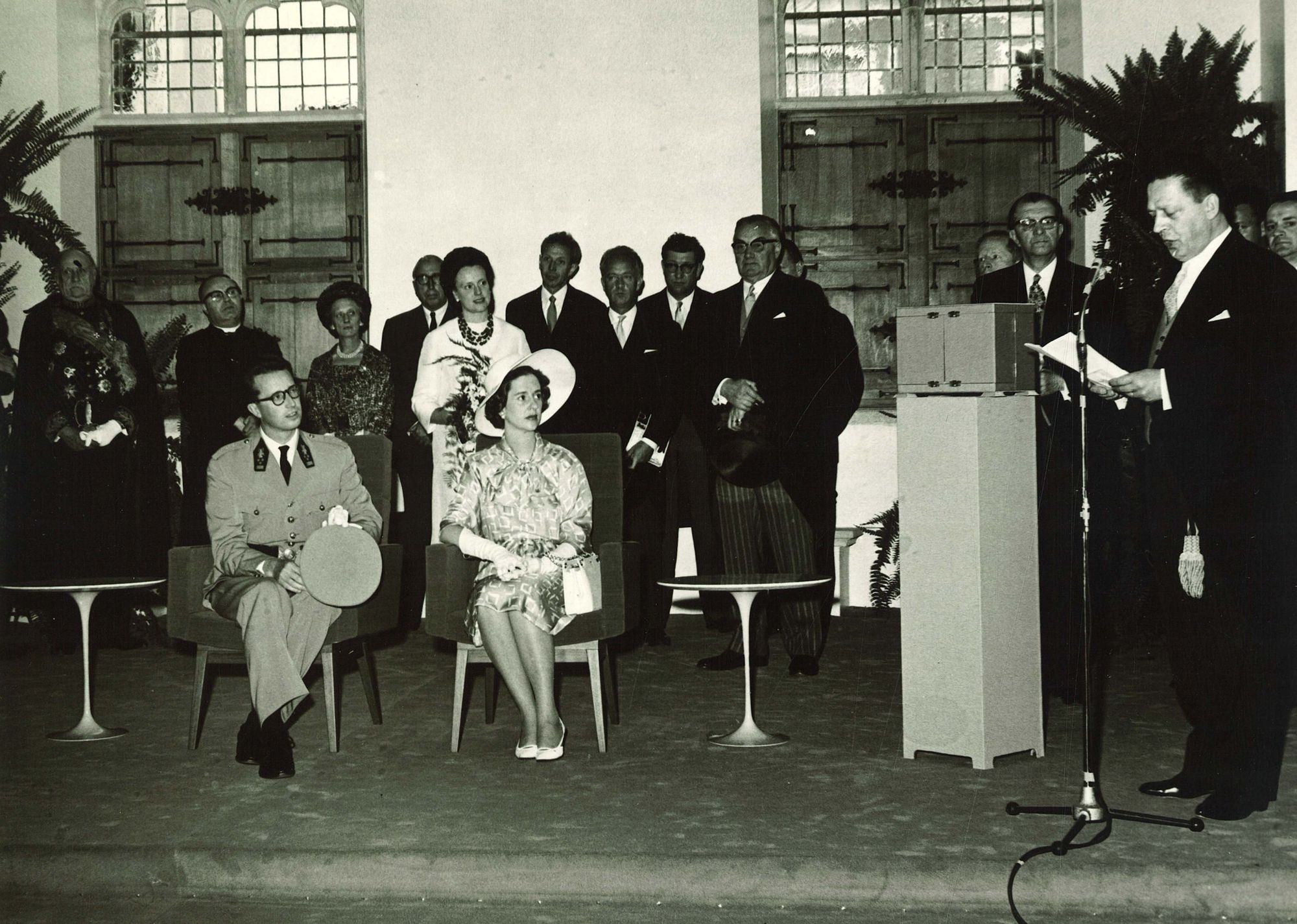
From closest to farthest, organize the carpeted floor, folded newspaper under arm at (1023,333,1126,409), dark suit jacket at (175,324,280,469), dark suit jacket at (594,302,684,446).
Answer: the carpeted floor → folded newspaper under arm at (1023,333,1126,409) → dark suit jacket at (594,302,684,446) → dark suit jacket at (175,324,280,469)

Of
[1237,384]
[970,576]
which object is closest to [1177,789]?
[970,576]

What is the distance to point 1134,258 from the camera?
691 cm

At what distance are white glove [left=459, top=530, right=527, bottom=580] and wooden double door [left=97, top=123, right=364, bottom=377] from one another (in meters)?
4.09

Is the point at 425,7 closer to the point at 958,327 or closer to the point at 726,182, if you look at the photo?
the point at 726,182

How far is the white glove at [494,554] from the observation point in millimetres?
4898

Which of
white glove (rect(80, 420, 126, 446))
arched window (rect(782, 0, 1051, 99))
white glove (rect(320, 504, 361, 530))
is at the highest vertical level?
arched window (rect(782, 0, 1051, 99))

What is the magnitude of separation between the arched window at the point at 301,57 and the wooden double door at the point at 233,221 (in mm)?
250

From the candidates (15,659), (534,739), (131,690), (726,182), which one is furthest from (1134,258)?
(15,659)

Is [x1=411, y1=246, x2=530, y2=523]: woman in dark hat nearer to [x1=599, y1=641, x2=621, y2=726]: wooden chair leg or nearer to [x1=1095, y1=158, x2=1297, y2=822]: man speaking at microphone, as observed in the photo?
[x1=599, y1=641, x2=621, y2=726]: wooden chair leg

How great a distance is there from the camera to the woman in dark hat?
20.7 ft

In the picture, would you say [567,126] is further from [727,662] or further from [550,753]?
[550,753]

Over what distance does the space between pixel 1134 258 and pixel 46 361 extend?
500 cm

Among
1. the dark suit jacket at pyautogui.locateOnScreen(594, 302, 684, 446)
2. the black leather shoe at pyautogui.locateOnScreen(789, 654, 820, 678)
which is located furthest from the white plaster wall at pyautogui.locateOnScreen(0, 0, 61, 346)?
the black leather shoe at pyautogui.locateOnScreen(789, 654, 820, 678)

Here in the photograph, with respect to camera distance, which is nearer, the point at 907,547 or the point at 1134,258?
the point at 907,547
